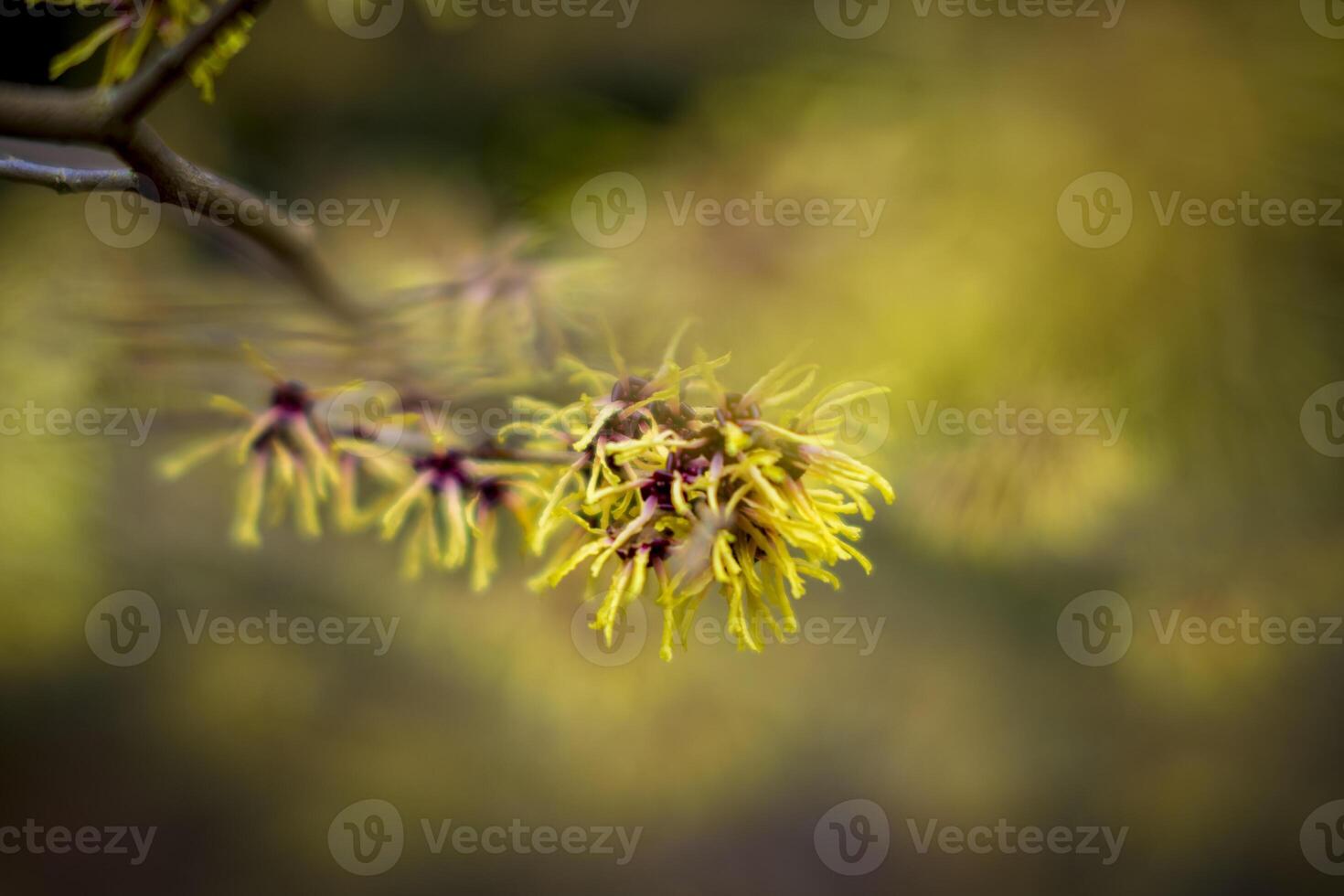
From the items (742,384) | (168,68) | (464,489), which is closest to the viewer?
(168,68)

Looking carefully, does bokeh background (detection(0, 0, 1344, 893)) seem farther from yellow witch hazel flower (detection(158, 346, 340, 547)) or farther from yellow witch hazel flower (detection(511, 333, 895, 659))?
yellow witch hazel flower (detection(511, 333, 895, 659))

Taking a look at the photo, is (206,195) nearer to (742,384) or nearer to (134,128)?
(134,128)

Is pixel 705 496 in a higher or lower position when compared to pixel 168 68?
lower

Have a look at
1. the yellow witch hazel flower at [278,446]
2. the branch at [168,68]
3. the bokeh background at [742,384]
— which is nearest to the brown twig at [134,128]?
the branch at [168,68]

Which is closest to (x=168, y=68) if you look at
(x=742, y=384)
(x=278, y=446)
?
(x=278, y=446)

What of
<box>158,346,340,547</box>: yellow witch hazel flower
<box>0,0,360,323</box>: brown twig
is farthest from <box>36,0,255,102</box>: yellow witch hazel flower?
<box>158,346,340,547</box>: yellow witch hazel flower

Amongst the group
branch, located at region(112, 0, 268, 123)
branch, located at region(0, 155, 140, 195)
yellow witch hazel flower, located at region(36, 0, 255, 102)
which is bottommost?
branch, located at region(0, 155, 140, 195)
